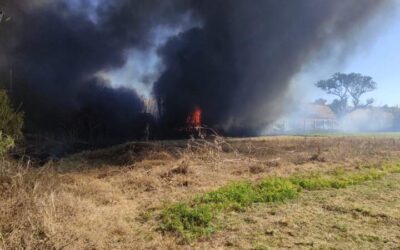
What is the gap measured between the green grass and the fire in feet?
57.1

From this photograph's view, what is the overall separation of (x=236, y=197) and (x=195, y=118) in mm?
21575

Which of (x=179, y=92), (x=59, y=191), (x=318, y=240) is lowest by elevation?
(x=318, y=240)

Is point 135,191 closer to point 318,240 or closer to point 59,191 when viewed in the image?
point 59,191

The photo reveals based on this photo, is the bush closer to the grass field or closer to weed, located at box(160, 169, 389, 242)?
the grass field

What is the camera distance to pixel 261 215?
7316 millimetres

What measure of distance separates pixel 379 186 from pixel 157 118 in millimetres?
22587

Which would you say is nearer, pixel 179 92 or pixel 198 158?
pixel 198 158

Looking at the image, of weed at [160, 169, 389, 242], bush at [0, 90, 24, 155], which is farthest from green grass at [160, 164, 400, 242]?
bush at [0, 90, 24, 155]

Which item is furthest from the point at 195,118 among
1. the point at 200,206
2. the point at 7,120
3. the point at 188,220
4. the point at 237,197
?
the point at 188,220

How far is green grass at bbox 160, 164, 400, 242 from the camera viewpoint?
21.4ft

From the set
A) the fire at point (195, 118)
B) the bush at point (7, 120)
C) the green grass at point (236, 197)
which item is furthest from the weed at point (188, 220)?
the fire at point (195, 118)

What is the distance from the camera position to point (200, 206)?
→ 25.3 ft

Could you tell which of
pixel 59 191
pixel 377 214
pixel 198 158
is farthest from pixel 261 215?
pixel 198 158

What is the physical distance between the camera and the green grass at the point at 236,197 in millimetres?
6535
